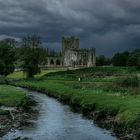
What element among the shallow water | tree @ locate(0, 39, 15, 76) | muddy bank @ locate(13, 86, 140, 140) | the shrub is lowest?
the shallow water

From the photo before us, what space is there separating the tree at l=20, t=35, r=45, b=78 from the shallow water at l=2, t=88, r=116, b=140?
309ft

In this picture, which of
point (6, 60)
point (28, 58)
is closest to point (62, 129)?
point (28, 58)

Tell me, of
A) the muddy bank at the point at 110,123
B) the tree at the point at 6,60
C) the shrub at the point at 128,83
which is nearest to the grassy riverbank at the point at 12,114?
the muddy bank at the point at 110,123

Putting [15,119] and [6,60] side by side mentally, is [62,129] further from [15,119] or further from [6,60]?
[6,60]

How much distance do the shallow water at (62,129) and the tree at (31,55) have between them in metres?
94.1

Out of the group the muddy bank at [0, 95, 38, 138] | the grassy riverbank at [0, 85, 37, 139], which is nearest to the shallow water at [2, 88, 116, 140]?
the muddy bank at [0, 95, 38, 138]

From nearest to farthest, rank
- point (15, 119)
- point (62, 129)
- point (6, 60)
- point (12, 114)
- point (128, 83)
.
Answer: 1. point (62, 129)
2. point (15, 119)
3. point (12, 114)
4. point (128, 83)
5. point (6, 60)

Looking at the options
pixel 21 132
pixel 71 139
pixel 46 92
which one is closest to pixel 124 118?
pixel 71 139

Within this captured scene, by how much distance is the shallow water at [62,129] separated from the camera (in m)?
38.9

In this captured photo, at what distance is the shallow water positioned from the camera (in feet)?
128

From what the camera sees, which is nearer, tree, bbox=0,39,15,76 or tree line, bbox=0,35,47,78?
tree line, bbox=0,35,47,78

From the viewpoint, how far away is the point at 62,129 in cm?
4341

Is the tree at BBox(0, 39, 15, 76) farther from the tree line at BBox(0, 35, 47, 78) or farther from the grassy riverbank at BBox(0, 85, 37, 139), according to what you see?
the grassy riverbank at BBox(0, 85, 37, 139)

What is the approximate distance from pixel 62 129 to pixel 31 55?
10938 cm
